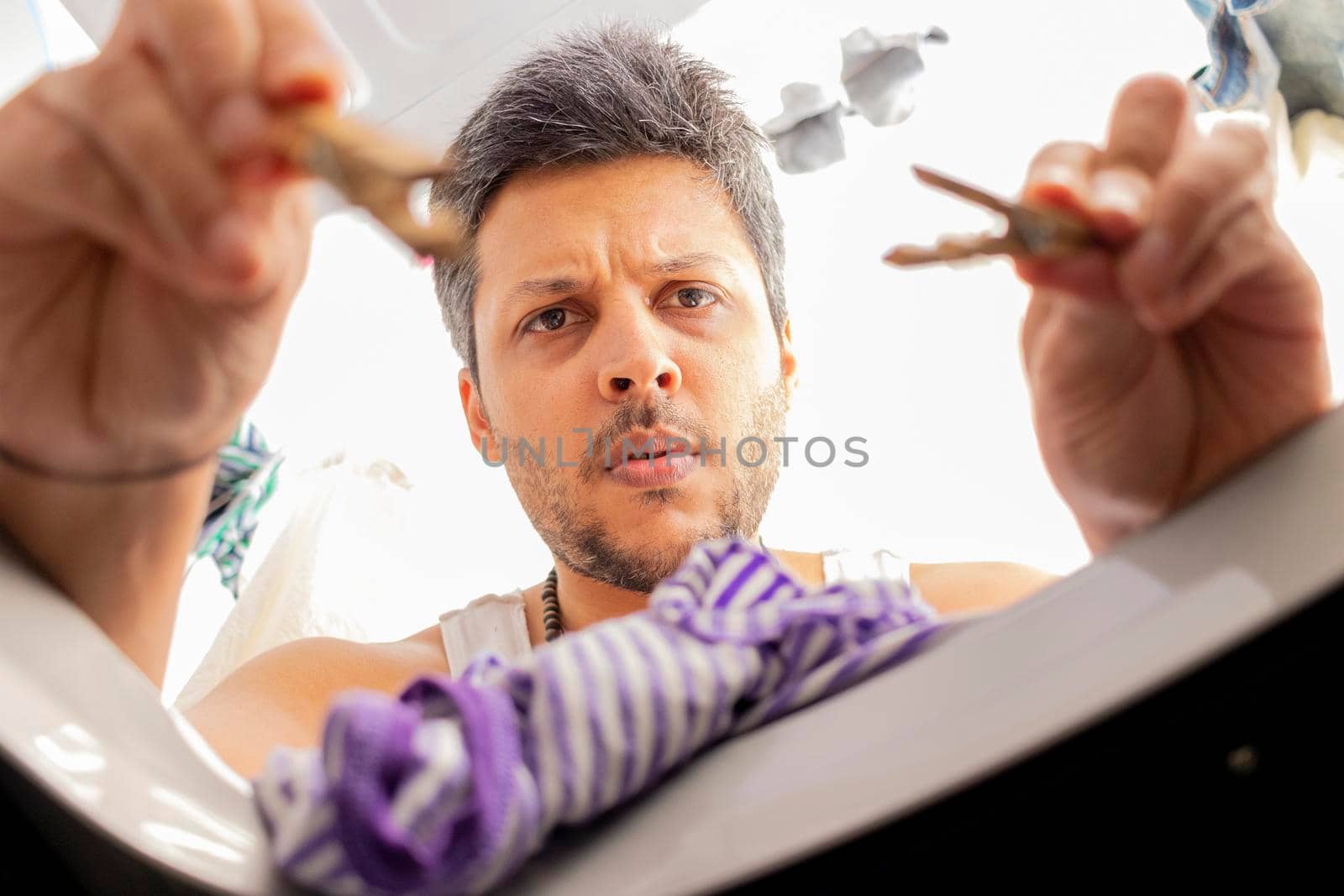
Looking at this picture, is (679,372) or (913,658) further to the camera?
(679,372)

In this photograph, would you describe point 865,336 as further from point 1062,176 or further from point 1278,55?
point 1062,176

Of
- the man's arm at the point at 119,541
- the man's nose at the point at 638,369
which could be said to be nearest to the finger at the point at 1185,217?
the man's arm at the point at 119,541

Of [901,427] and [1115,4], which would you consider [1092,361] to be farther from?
[1115,4]

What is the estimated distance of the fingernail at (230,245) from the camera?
377 mm

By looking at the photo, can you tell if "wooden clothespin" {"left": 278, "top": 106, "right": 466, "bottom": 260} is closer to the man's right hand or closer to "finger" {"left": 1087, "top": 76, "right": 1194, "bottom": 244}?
the man's right hand

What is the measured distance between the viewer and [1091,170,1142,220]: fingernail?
1.28 ft

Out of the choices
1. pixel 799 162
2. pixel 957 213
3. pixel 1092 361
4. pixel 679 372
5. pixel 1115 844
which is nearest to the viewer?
pixel 1115 844

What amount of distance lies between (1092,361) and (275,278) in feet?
0.99

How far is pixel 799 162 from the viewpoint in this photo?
1.66 metres

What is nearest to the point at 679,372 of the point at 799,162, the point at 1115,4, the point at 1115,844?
the point at 1115,844

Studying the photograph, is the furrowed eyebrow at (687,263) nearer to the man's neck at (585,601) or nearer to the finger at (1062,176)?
the man's neck at (585,601)

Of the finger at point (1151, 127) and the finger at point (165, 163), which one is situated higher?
the finger at point (165, 163)

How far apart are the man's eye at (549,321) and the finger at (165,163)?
61cm

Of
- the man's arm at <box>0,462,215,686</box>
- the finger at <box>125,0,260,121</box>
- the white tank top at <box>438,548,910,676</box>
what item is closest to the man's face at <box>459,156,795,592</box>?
the white tank top at <box>438,548,910,676</box>
